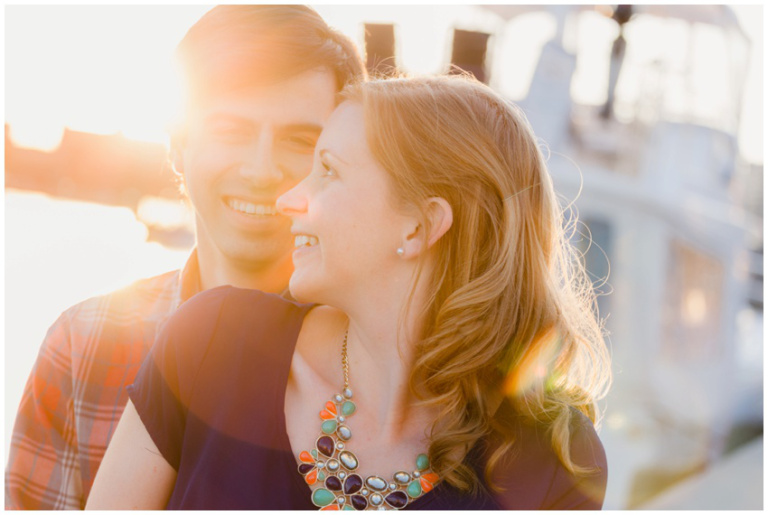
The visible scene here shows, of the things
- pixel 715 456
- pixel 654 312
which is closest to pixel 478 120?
pixel 654 312

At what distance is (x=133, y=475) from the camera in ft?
6.00

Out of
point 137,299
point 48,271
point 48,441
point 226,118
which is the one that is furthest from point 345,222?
point 48,271

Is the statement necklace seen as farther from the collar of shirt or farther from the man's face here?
the collar of shirt

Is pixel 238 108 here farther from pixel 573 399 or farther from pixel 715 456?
pixel 715 456

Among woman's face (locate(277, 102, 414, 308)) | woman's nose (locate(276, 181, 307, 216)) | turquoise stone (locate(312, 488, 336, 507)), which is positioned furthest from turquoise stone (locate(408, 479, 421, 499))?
woman's nose (locate(276, 181, 307, 216))

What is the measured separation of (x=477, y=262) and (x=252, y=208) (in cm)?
70

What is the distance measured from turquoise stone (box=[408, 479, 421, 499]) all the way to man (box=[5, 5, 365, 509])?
0.86m

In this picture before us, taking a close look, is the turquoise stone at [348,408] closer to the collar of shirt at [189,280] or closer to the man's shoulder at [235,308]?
the man's shoulder at [235,308]

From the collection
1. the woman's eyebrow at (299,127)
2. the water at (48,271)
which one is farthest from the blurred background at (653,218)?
the woman's eyebrow at (299,127)

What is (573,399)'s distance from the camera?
211cm

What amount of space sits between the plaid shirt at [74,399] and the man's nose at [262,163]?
57 centimetres

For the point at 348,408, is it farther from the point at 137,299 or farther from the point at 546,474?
the point at 137,299

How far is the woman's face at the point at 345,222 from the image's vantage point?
184 cm

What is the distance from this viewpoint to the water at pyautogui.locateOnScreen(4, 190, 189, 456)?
12.1ft
